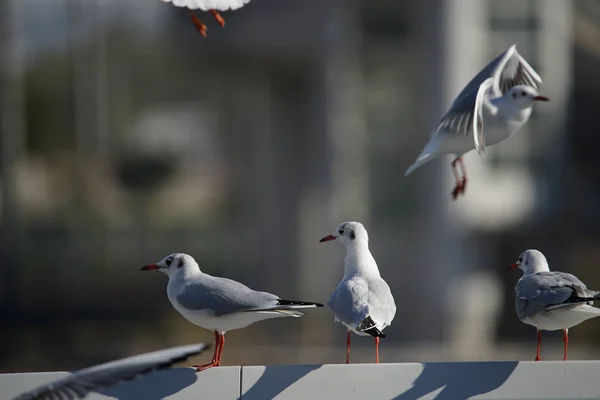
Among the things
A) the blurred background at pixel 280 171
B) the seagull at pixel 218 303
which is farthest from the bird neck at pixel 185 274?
the blurred background at pixel 280 171

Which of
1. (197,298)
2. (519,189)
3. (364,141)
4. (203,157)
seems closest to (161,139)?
(203,157)

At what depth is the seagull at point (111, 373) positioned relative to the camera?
62.9 inches

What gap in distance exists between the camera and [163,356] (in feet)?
5.32

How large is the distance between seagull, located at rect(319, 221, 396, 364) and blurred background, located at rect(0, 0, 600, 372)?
2976 millimetres

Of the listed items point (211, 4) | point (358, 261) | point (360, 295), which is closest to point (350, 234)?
point (358, 261)

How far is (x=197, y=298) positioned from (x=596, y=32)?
177 inches

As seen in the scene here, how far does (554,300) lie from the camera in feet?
6.35

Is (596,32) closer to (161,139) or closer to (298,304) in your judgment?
(161,139)

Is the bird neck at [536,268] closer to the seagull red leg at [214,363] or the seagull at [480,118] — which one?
the seagull at [480,118]

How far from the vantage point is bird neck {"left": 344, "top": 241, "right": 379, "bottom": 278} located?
6.73ft

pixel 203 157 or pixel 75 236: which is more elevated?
pixel 203 157

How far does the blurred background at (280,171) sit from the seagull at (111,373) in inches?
132

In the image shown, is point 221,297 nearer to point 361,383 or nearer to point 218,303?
point 218,303

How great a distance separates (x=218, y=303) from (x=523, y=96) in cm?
62
